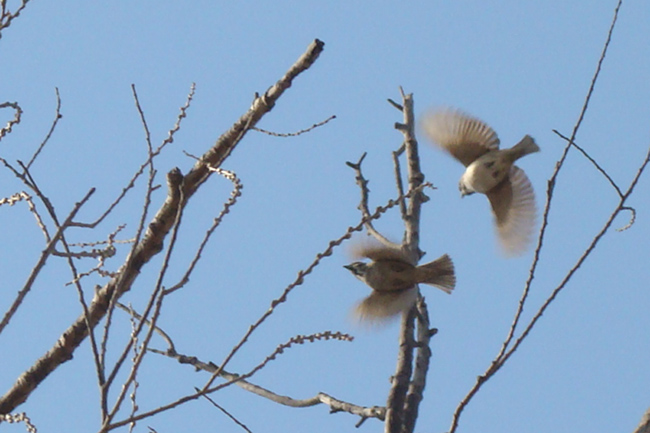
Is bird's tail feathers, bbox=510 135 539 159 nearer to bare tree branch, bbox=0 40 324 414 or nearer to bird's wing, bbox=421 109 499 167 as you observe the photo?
bird's wing, bbox=421 109 499 167

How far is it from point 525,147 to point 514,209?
0.29 m

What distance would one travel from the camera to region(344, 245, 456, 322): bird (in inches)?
153

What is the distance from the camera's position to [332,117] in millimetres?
2846

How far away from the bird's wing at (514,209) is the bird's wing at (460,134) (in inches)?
7.5

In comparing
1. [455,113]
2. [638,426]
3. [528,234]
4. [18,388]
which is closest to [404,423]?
[638,426]

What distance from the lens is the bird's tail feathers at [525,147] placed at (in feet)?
15.8

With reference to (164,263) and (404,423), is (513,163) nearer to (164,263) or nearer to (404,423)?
(404,423)

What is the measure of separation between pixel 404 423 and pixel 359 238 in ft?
4.10

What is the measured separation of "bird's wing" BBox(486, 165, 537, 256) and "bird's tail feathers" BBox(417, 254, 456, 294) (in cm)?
68

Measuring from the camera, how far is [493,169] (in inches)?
191

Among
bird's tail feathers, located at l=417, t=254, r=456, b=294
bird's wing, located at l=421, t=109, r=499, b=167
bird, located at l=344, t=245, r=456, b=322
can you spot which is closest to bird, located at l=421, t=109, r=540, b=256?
bird's wing, located at l=421, t=109, r=499, b=167

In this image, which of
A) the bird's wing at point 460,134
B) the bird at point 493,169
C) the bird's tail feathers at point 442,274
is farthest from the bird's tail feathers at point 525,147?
the bird's tail feathers at point 442,274

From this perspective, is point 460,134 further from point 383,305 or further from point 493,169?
point 383,305

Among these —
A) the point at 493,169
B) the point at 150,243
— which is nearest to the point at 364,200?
the point at 493,169
